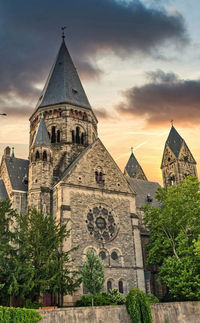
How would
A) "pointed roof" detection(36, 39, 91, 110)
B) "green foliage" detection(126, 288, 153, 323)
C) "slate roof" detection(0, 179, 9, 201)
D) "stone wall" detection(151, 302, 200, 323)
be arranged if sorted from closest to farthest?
"green foliage" detection(126, 288, 153, 323), "stone wall" detection(151, 302, 200, 323), "slate roof" detection(0, 179, 9, 201), "pointed roof" detection(36, 39, 91, 110)

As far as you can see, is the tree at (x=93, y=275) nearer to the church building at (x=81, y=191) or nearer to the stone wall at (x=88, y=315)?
the church building at (x=81, y=191)

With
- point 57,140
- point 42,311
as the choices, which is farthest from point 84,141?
point 42,311

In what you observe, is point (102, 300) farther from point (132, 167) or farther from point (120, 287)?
point (132, 167)

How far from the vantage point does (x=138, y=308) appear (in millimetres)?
24156

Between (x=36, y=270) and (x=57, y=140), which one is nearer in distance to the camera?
(x=36, y=270)

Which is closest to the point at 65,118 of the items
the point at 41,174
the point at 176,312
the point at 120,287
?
the point at 41,174

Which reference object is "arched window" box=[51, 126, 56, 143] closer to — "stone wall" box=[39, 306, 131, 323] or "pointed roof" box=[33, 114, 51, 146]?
"pointed roof" box=[33, 114, 51, 146]

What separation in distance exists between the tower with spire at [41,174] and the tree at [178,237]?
33.3 feet

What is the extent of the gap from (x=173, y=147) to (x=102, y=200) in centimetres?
2702

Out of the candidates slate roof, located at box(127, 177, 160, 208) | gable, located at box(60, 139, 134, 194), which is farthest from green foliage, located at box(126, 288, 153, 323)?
slate roof, located at box(127, 177, 160, 208)

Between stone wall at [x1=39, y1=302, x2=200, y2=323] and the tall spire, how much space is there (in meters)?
36.9

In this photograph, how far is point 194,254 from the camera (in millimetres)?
31406

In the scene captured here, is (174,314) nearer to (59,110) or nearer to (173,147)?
(59,110)

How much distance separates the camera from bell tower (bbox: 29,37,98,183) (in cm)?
4316
